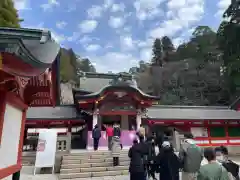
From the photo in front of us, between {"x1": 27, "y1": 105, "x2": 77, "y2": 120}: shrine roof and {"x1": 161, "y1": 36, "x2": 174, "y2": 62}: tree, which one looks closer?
{"x1": 27, "y1": 105, "x2": 77, "y2": 120}: shrine roof

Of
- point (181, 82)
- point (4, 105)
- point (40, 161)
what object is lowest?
point (40, 161)

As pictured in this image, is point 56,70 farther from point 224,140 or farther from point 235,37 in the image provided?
point 235,37

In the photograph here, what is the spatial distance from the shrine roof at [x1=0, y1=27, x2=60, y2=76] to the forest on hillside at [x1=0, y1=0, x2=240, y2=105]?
14.3 meters

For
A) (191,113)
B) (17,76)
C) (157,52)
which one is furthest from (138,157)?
(157,52)

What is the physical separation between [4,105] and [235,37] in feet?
78.4

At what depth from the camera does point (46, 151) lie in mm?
8648

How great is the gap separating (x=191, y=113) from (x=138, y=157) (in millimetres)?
15023

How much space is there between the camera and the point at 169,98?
31391 mm

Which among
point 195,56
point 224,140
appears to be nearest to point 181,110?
point 224,140

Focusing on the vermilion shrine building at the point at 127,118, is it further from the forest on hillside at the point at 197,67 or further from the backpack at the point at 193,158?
the backpack at the point at 193,158

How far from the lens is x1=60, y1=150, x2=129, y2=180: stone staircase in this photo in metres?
8.07

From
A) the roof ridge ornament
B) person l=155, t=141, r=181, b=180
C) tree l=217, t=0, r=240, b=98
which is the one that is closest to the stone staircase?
person l=155, t=141, r=181, b=180

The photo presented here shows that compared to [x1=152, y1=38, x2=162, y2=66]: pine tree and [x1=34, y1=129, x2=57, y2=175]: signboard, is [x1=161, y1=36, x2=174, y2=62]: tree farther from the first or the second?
[x1=34, y1=129, x2=57, y2=175]: signboard

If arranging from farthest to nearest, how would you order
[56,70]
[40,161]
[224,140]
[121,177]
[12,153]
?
[224,140] → [40,161] → [121,177] → [56,70] → [12,153]
